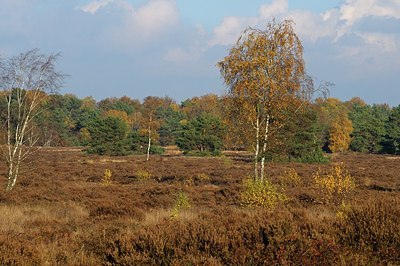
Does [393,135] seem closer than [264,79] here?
No

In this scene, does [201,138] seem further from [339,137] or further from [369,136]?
[369,136]

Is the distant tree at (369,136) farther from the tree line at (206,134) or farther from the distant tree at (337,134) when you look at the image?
the distant tree at (337,134)

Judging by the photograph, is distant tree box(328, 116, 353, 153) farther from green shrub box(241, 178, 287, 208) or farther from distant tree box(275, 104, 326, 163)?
green shrub box(241, 178, 287, 208)

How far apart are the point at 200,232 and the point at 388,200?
10.9 feet

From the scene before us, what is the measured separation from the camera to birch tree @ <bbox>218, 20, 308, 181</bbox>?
50.4 ft

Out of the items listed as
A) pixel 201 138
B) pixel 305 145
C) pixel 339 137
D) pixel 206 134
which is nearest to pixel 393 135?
pixel 339 137

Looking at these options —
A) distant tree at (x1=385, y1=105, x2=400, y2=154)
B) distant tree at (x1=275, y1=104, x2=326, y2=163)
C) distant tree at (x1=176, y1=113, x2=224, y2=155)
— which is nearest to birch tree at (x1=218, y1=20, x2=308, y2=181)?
distant tree at (x1=275, y1=104, x2=326, y2=163)

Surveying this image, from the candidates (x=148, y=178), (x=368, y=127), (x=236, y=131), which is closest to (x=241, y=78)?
(x=236, y=131)

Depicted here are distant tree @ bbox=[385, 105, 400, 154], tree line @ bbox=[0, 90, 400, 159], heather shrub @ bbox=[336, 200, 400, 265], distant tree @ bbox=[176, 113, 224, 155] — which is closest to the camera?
heather shrub @ bbox=[336, 200, 400, 265]

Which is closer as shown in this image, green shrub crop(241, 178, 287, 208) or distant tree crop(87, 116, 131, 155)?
green shrub crop(241, 178, 287, 208)

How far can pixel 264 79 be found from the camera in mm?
15156

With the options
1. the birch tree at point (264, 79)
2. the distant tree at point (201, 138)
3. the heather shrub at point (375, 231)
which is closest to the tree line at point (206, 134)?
the distant tree at point (201, 138)

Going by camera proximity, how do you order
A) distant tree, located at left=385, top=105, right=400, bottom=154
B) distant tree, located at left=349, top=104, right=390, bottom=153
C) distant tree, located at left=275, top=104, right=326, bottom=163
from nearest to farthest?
1. distant tree, located at left=275, top=104, right=326, bottom=163
2. distant tree, located at left=385, top=105, right=400, bottom=154
3. distant tree, located at left=349, top=104, right=390, bottom=153

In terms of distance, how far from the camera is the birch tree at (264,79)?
50.4 feet
